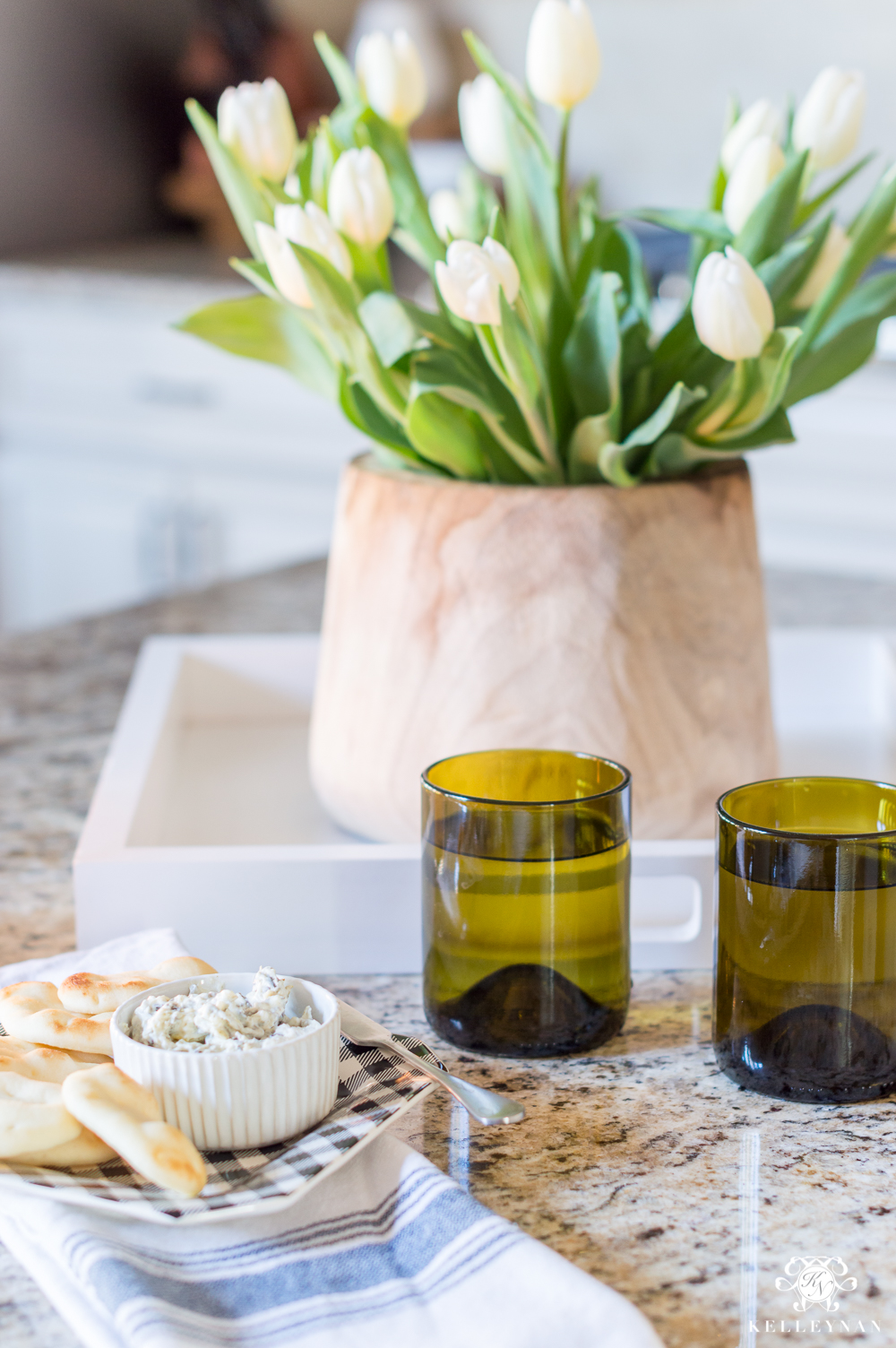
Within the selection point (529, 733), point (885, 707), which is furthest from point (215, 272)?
point (529, 733)

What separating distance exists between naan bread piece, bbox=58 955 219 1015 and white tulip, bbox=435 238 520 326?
0.29 meters

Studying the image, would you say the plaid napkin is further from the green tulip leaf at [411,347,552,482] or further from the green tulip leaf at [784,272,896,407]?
the green tulip leaf at [784,272,896,407]

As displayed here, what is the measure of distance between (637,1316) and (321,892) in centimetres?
32

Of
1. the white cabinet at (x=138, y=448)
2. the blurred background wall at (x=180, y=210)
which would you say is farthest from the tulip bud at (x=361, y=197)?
the white cabinet at (x=138, y=448)

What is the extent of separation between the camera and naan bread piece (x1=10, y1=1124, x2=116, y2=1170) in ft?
1.45

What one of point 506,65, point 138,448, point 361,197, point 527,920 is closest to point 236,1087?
point 527,920

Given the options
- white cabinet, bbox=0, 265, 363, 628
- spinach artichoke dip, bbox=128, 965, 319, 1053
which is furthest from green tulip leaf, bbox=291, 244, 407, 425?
white cabinet, bbox=0, 265, 363, 628

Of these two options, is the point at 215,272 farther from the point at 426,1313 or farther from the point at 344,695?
the point at 426,1313

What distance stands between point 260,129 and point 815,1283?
1.86 ft

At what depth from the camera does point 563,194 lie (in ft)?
2.35

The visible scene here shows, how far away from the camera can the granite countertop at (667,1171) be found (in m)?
0.43

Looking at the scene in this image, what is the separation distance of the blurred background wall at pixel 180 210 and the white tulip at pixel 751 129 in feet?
5.61

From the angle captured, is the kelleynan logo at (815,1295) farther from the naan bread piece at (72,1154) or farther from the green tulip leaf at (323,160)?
the green tulip leaf at (323,160)

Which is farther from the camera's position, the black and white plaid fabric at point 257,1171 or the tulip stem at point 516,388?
the tulip stem at point 516,388
